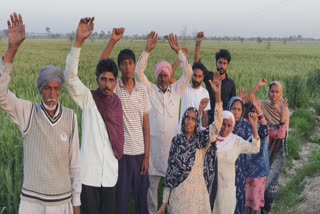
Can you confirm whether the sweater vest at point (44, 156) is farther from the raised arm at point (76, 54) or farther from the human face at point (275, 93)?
the human face at point (275, 93)

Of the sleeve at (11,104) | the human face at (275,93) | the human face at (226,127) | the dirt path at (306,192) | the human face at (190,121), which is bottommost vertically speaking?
the dirt path at (306,192)

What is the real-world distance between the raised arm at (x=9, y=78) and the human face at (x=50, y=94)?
0.11m

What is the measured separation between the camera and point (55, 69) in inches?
84.1

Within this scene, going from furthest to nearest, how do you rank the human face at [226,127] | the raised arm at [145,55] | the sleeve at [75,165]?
the raised arm at [145,55] < the human face at [226,127] < the sleeve at [75,165]

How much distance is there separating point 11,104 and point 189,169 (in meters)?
1.46

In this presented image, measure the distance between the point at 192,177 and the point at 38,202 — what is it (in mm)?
1256

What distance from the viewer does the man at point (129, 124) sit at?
290 cm

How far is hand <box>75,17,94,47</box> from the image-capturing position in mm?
2338

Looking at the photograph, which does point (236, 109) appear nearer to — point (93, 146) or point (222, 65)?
point (222, 65)

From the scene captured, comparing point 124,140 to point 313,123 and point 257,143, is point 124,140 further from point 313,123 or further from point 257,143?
point 313,123

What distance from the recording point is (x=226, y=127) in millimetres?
3092

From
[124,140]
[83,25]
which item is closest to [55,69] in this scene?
[83,25]

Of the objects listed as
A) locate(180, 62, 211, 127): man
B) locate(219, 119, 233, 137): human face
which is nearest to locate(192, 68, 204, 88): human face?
locate(180, 62, 211, 127): man

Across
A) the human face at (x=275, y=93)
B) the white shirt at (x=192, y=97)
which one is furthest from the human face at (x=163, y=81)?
the human face at (x=275, y=93)
